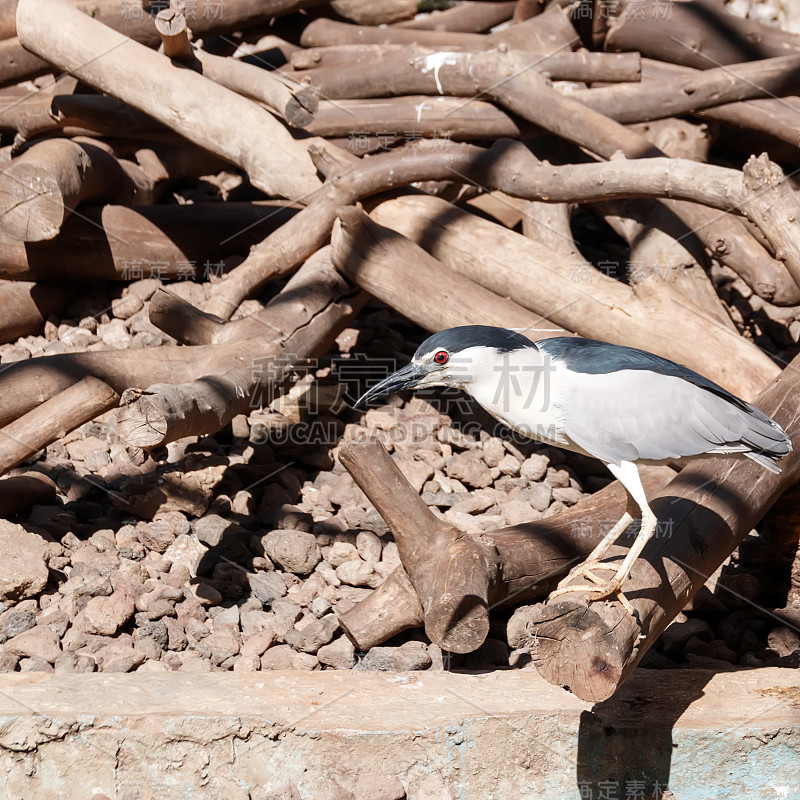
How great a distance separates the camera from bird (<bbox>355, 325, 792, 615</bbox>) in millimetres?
2781

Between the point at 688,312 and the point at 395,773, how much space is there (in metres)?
2.49

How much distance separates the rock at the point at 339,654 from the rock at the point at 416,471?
1165 mm

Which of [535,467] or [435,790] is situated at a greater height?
[435,790]

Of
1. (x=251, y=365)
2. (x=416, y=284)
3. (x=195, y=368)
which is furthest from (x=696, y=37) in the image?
(x=195, y=368)

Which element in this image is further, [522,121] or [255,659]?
[522,121]

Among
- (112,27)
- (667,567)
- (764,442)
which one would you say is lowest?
(667,567)

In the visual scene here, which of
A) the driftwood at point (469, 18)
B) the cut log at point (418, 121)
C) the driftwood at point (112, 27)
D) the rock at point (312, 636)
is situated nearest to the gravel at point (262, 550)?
the rock at point (312, 636)

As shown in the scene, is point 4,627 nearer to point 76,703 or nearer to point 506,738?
point 76,703

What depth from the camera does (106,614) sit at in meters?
3.45

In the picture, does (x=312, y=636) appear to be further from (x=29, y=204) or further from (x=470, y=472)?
(x=29, y=204)

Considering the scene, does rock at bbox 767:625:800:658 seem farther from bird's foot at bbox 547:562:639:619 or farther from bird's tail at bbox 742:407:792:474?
bird's foot at bbox 547:562:639:619

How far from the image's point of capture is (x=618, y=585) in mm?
2621

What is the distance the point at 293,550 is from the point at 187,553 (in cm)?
44

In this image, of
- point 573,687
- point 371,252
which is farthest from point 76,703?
point 371,252
